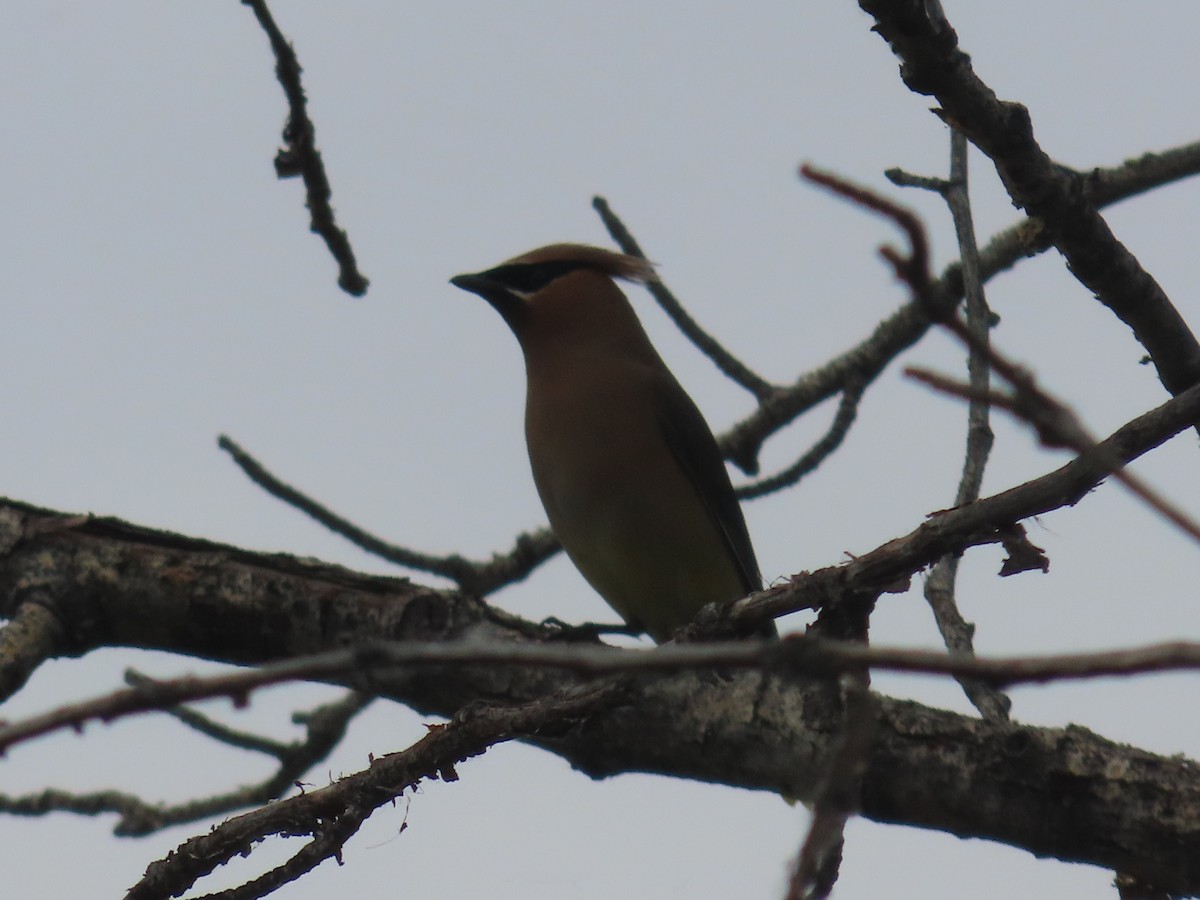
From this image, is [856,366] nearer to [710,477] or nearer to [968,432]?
[710,477]

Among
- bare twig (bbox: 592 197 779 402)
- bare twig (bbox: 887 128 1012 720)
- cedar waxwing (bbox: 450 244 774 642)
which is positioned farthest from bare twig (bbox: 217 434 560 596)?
bare twig (bbox: 887 128 1012 720)

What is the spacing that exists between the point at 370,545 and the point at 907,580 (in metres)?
2.64

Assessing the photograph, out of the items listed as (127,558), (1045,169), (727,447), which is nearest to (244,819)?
(127,558)

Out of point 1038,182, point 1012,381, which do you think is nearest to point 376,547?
point 1038,182

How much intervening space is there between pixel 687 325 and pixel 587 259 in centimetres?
93

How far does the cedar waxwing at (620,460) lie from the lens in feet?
16.2

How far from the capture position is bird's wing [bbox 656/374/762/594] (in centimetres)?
525

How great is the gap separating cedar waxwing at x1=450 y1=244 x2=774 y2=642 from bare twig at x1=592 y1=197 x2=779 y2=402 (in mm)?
213

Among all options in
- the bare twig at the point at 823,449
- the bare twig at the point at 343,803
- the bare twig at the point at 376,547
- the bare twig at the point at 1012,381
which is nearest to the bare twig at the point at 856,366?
the bare twig at the point at 823,449

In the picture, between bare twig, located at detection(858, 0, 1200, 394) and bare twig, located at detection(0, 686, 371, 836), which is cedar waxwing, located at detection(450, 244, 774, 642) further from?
bare twig, located at detection(858, 0, 1200, 394)

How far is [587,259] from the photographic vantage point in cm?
599

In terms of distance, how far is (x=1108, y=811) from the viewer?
276 centimetres

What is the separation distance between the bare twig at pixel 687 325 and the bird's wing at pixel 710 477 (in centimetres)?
26

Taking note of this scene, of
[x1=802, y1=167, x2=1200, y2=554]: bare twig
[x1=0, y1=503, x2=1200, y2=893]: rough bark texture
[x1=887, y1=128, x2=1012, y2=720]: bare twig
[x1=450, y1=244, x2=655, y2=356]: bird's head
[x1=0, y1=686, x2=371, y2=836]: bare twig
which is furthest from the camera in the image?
[x1=450, y1=244, x2=655, y2=356]: bird's head
